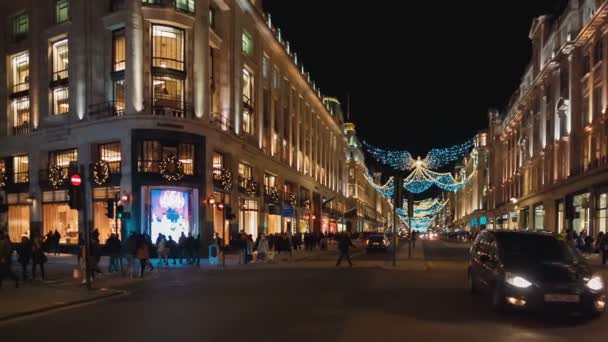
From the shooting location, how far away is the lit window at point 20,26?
40.1 meters

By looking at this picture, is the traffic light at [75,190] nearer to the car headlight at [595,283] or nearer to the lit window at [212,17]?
the car headlight at [595,283]

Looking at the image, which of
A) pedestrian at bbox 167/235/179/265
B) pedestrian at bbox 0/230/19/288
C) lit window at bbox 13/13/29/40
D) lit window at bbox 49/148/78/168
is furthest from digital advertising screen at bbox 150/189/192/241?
lit window at bbox 13/13/29/40

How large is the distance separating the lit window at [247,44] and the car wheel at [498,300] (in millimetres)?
35114

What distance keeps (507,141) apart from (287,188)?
39.0 metres

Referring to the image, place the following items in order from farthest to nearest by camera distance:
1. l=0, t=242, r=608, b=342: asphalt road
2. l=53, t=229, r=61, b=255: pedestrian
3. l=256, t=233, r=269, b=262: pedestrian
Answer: l=53, t=229, r=61, b=255: pedestrian, l=256, t=233, r=269, b=262: pedestrian, l=0, t=242, r=608, b=342: asphalt road

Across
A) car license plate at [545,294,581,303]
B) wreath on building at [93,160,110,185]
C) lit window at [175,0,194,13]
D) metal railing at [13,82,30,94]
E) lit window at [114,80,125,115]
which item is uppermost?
lit window at [175,0,194,13]

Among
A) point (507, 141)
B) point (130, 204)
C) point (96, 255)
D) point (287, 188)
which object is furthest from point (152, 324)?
point (507, 141)

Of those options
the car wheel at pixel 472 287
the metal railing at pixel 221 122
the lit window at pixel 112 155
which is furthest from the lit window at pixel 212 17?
the car wheel at pixel 472 287

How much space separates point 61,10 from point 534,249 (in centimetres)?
3441

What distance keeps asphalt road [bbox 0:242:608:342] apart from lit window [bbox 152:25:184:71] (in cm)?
1947

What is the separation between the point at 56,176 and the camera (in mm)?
36500

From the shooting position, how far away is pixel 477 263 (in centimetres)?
1417

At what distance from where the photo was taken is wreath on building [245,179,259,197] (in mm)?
42625

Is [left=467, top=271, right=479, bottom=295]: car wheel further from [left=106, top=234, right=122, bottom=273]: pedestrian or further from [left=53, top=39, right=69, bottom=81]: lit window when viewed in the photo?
[left=53, top=39, right=69, bottom=81]: lit window
